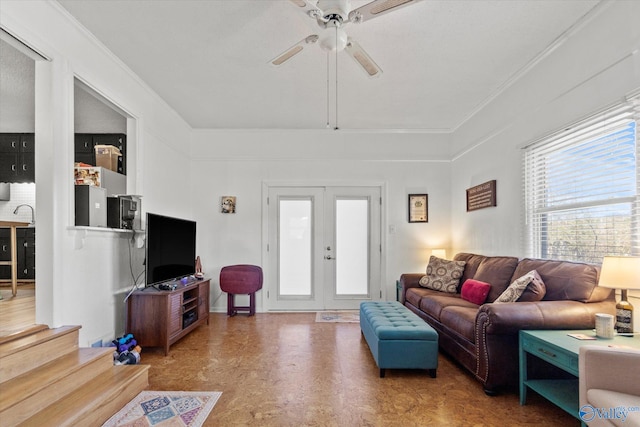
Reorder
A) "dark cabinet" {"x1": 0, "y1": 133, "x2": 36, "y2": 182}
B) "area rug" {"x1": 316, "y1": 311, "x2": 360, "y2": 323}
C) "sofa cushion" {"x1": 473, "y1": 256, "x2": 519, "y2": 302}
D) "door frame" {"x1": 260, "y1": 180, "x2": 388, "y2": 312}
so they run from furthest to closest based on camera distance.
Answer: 1. "door frame" {"x1": 260, "y1": 180, "x2": 388, "y2": 312}
2. "dark cabinet" {"x1": 0, "y1": 133, "x2": 36, "y2": 182}
3. "area rug" {"x1": 316, "y1": 311, "x2": 360, "y2": 323}
4. "sofa cushion" {"x1": 473, "y1": 256, "x2": 519, "y2": 302}

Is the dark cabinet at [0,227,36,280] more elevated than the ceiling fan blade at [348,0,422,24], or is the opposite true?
the ceiling fan blade at [348,0,422,24]

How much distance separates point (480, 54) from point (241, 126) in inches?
137

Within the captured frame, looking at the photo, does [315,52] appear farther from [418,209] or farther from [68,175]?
[418,209]

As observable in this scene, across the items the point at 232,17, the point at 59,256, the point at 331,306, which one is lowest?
the point at 331,306

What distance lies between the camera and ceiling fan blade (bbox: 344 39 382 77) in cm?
229

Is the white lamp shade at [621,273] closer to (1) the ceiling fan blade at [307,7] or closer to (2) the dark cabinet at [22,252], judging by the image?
(1) the ceiling fan blade at [307,7]

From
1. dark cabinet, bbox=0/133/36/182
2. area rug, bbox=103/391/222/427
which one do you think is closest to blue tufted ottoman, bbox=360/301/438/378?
area rug, bbox=103/391/222/427

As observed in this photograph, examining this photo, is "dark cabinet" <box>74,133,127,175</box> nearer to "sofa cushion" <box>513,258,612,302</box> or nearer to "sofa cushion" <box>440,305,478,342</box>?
"sofa cushion" <box>440,305,478,342</box>

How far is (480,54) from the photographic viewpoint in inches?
125

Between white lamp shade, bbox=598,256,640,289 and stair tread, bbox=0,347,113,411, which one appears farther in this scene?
white lamp shade, bbox=598,256,640,289

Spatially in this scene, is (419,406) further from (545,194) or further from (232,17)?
(232,17)

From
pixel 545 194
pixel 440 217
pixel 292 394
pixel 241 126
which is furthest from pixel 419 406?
pixel 241 126

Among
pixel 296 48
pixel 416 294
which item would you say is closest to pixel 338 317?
pixel 416 294

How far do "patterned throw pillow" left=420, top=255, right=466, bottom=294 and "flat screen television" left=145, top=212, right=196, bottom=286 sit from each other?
10.0ft
